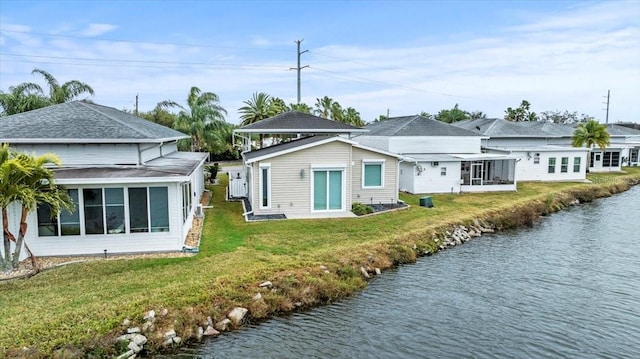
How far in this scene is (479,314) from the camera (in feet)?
37.8

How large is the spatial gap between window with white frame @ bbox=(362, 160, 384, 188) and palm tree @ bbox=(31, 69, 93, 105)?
22786 mm

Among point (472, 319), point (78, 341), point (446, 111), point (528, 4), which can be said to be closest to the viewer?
point (78, 341)

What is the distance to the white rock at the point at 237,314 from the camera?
10.7m

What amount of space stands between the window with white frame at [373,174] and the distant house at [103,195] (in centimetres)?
981

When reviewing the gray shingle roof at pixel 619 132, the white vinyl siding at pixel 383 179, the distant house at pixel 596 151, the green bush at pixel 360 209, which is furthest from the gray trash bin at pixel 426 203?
the gray shingle roof at pixel 619 132

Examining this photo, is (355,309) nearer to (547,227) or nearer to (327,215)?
(327,215)

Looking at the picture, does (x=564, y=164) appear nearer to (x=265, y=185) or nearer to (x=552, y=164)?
(x=552, y=164)

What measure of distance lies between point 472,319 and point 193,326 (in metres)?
7.02

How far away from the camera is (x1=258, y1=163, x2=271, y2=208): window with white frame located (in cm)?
1941

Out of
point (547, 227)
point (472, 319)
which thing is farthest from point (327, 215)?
point (547, 227)

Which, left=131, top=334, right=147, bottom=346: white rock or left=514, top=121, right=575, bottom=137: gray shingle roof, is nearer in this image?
left=131, top=334, right=147, bottom=346: white rock

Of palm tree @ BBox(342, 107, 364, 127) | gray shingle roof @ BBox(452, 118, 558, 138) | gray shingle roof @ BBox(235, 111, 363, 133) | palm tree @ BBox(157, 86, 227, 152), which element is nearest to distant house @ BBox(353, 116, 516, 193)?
gray shingle roof @ BBox(235, 111, 363, 133)

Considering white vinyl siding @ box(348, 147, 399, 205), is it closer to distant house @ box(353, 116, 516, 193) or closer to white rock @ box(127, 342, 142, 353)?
distant house @ box(353, 116, 516, 193)

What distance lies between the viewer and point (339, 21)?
29.0 meters
